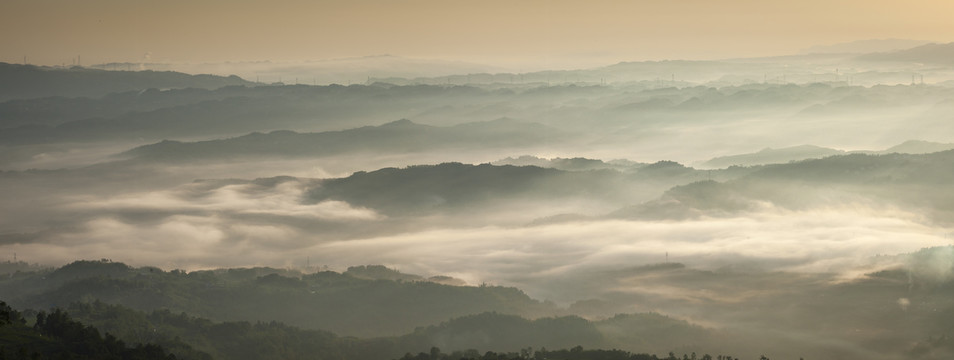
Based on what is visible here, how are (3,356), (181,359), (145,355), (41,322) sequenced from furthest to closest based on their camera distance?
(181,359) → (41,322) → (145,355) → (3,356)

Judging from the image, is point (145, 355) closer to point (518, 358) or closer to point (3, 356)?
point (3, 356)

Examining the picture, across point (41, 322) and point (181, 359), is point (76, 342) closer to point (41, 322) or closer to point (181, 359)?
point (41, 322)

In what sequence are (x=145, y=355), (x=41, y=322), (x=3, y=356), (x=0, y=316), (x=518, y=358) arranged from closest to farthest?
(x=0, y=316)
(x=3, y=356)
(x=145, y=355)
(x=41, y=322)
(x=518, y=358)

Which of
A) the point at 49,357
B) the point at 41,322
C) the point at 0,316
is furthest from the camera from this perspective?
the point at 41,322

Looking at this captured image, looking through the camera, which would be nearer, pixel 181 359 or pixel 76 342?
pixel 76 342

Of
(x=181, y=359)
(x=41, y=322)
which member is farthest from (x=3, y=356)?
(x=181, y=359)

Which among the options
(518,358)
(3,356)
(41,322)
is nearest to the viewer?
(3,356)
